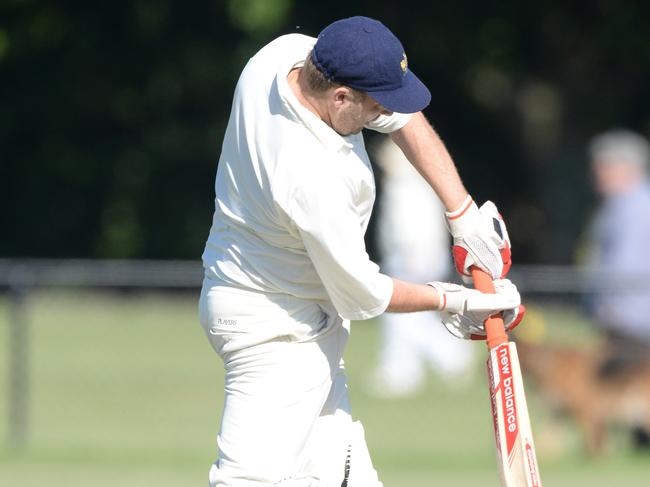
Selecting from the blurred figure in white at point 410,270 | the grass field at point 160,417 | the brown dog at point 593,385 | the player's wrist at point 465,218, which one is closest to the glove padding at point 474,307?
the player's wrist at point 465,218

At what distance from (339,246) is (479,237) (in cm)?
72

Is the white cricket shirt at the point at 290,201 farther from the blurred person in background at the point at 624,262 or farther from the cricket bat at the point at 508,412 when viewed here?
the blurred person in background at the point at 624,262

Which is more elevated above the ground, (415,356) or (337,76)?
(337,76)

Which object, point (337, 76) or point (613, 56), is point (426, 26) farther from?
point (337, 76)

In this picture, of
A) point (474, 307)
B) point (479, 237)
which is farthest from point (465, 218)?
point (474, 307)

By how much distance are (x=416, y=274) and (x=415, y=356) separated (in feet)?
3.29

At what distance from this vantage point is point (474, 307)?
5.00 metres

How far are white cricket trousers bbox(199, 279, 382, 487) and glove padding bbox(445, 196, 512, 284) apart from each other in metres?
0.51

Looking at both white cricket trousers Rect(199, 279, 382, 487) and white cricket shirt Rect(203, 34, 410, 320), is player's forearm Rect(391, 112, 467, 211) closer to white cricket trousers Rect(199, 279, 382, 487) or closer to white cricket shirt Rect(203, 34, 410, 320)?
white cricket shirt Rect(203, 34, 410, 320)

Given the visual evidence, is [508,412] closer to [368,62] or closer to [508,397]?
[508,397]

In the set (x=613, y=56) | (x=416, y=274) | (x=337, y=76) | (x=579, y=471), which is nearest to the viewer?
(x=337, y=76)

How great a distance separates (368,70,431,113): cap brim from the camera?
4688mm

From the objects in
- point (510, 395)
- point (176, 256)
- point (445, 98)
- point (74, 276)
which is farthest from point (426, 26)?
point (510, 395)

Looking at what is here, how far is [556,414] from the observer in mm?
9859
